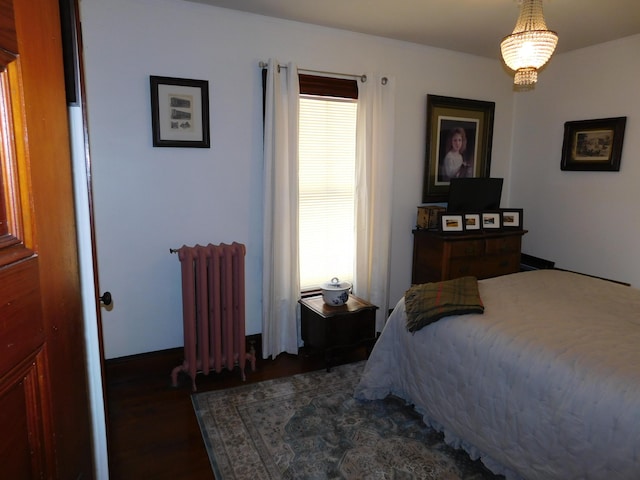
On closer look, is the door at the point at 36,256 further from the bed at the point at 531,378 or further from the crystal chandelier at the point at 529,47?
the crystal chandelier at the point at 529,47

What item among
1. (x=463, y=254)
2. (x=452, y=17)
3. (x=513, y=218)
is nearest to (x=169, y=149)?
(x=452, y=17)

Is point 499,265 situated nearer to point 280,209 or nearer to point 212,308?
point 280,209

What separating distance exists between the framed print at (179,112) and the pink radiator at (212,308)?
29.8 inches

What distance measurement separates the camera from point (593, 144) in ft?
12.3

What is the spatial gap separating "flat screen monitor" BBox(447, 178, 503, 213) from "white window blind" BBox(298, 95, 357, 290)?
0.91 m

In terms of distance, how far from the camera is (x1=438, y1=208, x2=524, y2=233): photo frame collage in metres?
3.67

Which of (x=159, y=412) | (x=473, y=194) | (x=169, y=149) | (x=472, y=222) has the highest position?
(x=169, y=149)

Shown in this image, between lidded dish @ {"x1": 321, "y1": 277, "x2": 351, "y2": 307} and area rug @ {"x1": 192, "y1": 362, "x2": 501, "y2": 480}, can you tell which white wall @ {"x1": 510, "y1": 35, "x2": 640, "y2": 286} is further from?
area rug @ {"x1": 192, "y1": 362, "x2": 501, "y2": 480}

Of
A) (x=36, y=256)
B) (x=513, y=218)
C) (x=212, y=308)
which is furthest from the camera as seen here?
(x=513, y=218)

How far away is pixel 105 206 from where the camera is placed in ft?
9.28

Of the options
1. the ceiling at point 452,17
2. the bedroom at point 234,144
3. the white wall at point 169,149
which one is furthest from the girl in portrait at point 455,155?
the white wall at point 169,149

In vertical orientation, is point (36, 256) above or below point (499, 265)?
above

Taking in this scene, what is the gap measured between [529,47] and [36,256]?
2.40 m

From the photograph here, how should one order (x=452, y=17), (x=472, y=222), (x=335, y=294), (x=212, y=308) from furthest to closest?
(x=472, y=222)
(x=335, y=294)
(x=452, y=17)
(x=212, y=308)
